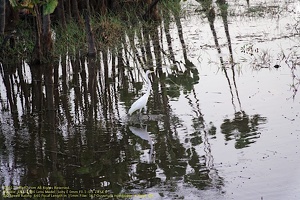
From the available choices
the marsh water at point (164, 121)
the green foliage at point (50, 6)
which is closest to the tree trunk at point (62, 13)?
the marsh water at point (164, 121)

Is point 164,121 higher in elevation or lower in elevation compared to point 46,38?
lower

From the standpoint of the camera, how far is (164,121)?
383 inches

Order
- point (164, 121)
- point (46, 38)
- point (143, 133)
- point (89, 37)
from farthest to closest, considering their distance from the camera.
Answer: point (89, 37) < point (46, 38) < point (164, 121) < point (143, 133)

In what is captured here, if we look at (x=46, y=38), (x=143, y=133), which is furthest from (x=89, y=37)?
(x=143, y=133)

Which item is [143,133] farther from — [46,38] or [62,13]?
[62,13]

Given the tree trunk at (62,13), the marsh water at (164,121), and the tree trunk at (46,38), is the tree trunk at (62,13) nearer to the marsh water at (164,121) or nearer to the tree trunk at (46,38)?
the marsh water at (164,121)

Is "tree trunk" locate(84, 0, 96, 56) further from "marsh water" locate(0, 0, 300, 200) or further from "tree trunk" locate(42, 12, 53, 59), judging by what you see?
"tree trunk" locate(42, 12, 53, 59)

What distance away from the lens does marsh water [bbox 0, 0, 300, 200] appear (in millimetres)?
7203

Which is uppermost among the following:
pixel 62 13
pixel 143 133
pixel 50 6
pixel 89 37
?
pixel 50 6

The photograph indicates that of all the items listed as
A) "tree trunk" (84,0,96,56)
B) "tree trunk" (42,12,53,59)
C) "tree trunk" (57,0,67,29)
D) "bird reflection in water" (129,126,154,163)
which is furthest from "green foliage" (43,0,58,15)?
"tree trunk" (57,0,67,29)

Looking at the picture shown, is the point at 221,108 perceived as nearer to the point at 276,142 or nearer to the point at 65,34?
the point at 276,142

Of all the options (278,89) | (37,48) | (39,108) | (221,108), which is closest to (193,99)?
(221,108)

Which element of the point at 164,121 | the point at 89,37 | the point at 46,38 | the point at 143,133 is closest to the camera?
the point at 143,133

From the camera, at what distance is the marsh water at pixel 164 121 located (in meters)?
7.20
